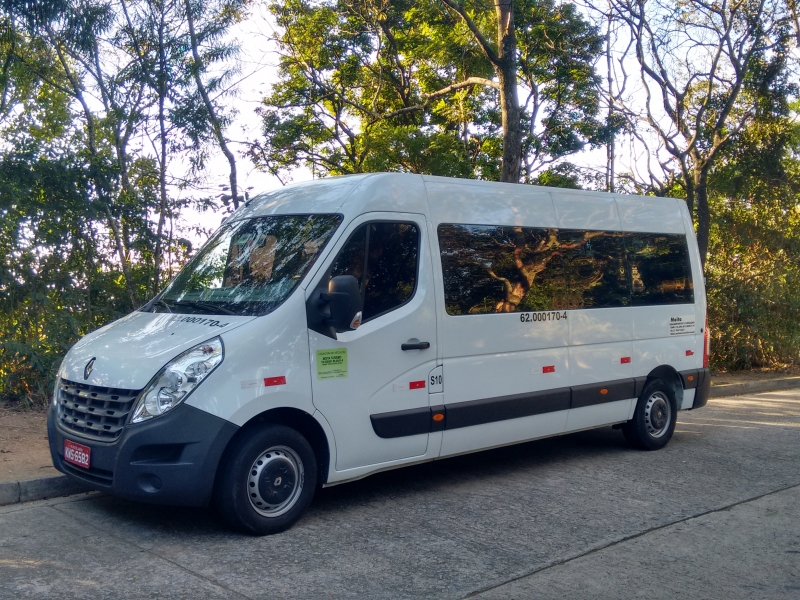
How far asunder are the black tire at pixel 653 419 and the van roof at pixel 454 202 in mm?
1791

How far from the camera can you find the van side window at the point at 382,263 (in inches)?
235

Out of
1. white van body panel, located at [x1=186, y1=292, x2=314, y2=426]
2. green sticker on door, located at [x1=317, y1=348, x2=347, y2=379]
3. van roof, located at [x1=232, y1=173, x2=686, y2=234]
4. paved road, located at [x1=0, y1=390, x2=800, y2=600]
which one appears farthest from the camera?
van roof, located at [x1=232, y1=173, x2=686, y2=234]

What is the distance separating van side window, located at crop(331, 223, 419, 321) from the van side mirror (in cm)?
26

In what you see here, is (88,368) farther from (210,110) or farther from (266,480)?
(210,110)

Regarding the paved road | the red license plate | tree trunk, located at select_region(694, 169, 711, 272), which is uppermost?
tree trunk, located at select_region(694, 169, 711, 272)

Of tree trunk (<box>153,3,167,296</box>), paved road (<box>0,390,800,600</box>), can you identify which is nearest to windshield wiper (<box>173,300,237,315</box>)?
paved road (<box>0,390,800,600</box>)

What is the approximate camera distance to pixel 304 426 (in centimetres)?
572

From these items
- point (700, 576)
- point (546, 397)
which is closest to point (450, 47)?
point (546, 397)

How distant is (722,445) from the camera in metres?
9.05

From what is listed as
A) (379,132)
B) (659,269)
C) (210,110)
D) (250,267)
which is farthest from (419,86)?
(250,267)

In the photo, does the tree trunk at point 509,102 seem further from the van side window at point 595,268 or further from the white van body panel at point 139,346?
the white van body panel at point 139,346

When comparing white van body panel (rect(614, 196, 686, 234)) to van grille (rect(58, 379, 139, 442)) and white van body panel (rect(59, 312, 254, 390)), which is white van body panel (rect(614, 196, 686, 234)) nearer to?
white van body panel (rect(59, 312, 254, 390))

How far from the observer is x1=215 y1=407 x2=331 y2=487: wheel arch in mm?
5422

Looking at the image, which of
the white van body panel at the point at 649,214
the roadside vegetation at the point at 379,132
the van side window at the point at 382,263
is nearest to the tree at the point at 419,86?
the roadside vegetation at the point at 379,132
